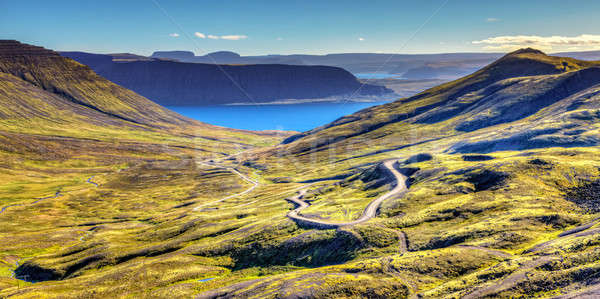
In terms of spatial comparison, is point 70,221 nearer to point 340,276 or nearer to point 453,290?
point 340,276

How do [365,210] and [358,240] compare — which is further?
[365,210]

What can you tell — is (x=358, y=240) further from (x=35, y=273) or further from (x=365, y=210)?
(x=35, y=273)

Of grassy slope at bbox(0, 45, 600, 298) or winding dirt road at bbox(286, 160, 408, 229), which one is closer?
grassy slope at bbox(0, 45, 600, 298)

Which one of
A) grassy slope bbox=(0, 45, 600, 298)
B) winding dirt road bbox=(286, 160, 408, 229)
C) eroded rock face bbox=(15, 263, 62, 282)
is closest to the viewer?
grassy slope bbox=(0, 45, 600, 298)

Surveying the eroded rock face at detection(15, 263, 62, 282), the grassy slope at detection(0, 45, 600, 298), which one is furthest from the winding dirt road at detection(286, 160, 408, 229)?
the eroded rock face at detection(15, 263, 62, 282)

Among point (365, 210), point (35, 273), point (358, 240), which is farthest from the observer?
point (35, 273)

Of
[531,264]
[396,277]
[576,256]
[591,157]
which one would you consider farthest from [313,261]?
[591,157]

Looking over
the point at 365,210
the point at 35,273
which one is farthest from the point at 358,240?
the point at 35,273

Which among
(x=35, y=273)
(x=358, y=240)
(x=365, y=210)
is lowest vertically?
(x=35, y=273)

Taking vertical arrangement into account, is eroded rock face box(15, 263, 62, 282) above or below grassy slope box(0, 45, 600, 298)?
below

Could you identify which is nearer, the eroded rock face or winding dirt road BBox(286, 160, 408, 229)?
winding dirt road BBox(286, 160, 408, 229)

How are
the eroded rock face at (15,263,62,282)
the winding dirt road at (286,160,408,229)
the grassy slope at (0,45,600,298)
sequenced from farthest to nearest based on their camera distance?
the eroded rock face at (15,263,62,282) → the winding dirt road at (286,160,408,229) → the grassy slope at (0,45,600,298)

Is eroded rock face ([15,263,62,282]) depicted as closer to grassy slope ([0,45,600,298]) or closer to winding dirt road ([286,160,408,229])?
grassy slope ([0,45,600,298])
